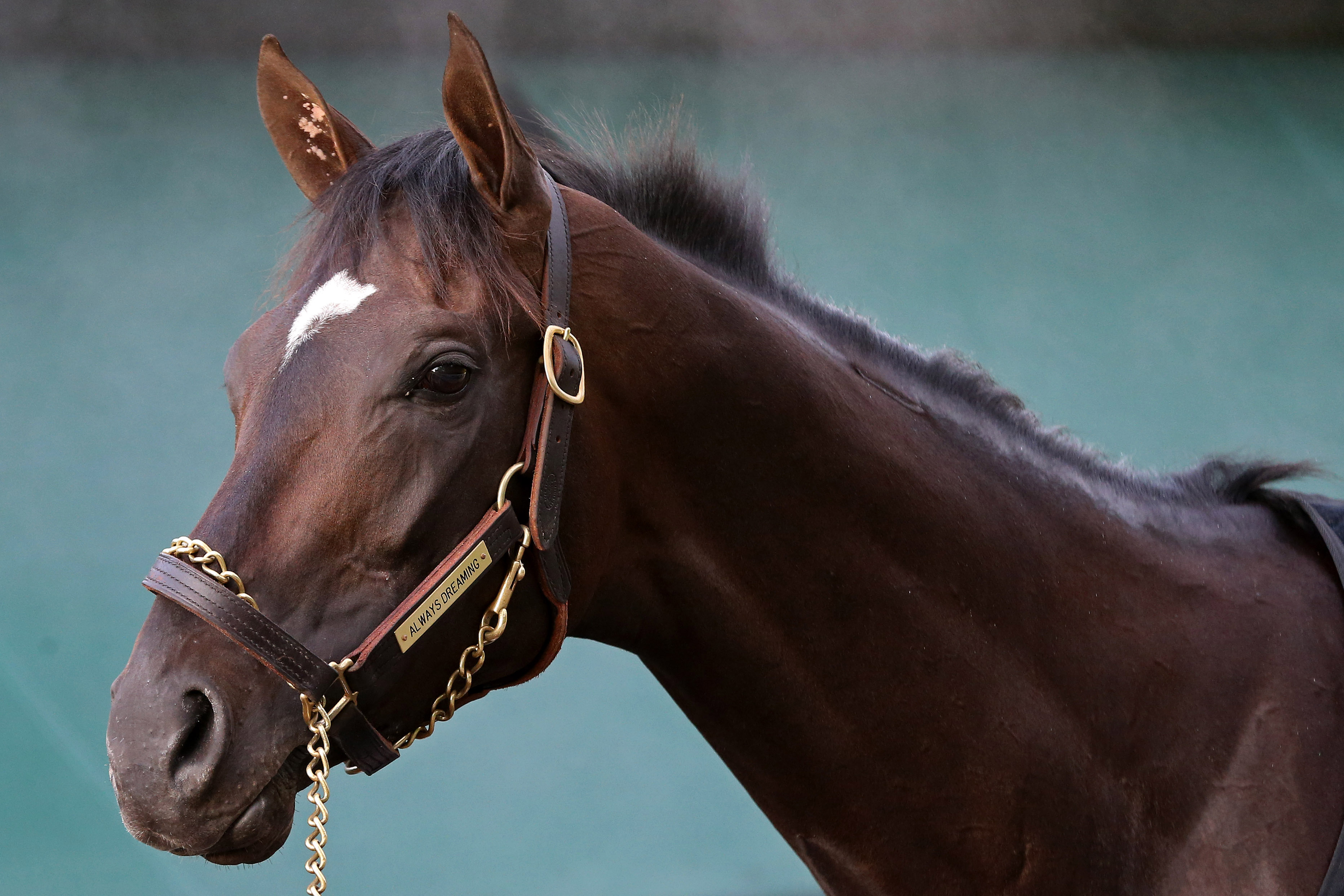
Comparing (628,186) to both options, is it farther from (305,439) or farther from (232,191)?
(232,191)

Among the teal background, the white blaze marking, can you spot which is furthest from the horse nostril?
the teal background

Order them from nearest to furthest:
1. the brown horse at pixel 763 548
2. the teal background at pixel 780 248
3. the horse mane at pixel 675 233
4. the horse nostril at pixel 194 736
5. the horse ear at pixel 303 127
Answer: the horse nostril at pixel 194 736 → the brown horse at pixel 763 548 → the horse mane at pixel 675 233 → the horse ear at pixel 303 127 → the teal background at pixel 780 248

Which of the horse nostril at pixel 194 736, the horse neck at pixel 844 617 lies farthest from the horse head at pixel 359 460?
the horse neck at pixel 844 617

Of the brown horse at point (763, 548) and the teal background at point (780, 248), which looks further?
the teal background at point (780, 248)

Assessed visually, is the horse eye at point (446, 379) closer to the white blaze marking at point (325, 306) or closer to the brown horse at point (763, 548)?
the brown horse at point (763, 548)

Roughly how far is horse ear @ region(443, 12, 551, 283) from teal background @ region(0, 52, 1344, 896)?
2.03 meters

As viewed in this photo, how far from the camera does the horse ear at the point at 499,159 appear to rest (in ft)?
3.60

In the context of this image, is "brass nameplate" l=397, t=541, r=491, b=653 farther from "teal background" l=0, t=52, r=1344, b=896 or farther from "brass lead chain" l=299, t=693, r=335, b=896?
"teal background" l=0, t=52, r=1344, b=896

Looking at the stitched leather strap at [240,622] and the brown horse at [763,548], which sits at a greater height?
the brown horse at [763,548]

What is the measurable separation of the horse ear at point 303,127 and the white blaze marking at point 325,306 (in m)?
0.30

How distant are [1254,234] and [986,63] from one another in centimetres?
123

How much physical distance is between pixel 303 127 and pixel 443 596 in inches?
31.6

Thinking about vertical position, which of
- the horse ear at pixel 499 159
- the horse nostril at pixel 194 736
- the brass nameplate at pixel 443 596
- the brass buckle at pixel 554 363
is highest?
the horse ear at pixel 499 159

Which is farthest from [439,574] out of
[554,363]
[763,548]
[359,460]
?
[763,548]
